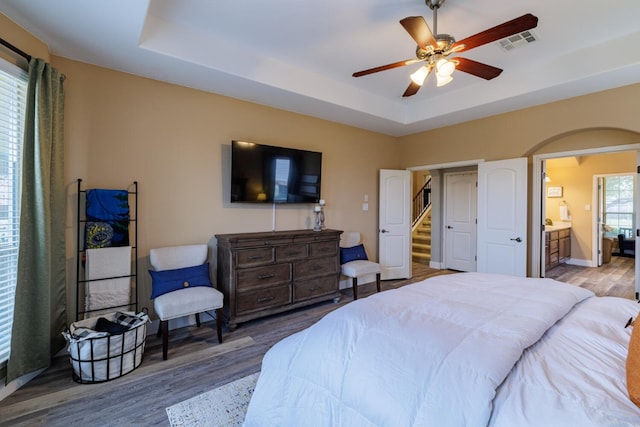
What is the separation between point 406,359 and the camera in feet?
3.92

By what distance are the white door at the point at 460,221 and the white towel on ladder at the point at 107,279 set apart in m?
5.68

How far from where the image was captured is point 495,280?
224cm

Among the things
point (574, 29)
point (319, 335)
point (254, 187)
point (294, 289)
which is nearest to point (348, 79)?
point (254, 187)

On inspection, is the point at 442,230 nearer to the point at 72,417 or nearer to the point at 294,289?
the point at 294,289

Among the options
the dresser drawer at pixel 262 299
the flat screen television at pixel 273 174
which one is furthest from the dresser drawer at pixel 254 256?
the flat screen television at pixel 273 174

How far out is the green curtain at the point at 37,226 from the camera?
7.13 ft

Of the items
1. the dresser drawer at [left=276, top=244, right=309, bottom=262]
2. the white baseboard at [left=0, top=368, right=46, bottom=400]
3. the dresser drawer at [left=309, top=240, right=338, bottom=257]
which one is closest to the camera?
the white baseboard at [left=0, top=368, right=46, bottom=400]

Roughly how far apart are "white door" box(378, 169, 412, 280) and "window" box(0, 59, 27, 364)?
4.47 m

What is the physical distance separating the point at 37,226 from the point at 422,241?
23.1 ft

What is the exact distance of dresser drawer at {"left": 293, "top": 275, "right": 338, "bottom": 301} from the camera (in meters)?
3.69

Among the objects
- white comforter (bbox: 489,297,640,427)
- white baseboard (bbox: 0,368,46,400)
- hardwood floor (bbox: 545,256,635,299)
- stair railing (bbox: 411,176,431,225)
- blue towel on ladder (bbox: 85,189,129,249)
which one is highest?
stair railing (bbox: 411,176,431,225)

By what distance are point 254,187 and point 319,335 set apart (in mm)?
2572

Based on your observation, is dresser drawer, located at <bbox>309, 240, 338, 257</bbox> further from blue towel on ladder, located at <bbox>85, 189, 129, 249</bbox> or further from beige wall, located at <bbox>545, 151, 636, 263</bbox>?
beige wall, located at <bbox>545, 151, 636, 263</bbox>

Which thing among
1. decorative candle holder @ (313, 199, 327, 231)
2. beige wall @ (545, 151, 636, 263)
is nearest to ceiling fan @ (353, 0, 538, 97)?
decorative candle holder @ (313, 199, 327, 231)
